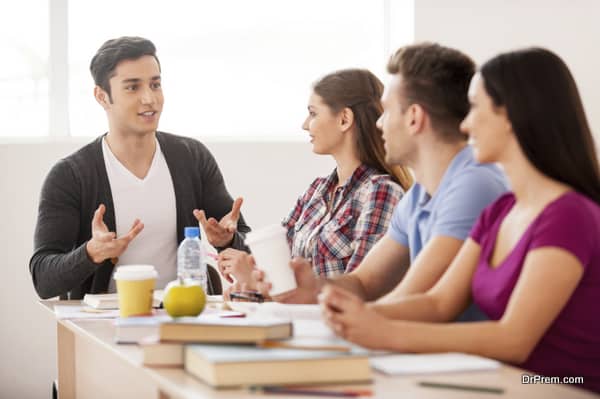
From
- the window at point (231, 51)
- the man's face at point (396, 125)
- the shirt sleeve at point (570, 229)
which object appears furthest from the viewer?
the window at point (231, 51)

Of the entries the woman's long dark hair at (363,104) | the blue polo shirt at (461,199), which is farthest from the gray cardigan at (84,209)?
the blue polo shirt at (461,199)

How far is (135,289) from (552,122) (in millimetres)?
1040

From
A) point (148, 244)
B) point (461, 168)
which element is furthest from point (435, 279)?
point (148, 244)

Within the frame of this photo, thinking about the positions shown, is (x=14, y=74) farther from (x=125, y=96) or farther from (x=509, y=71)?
(x=509, y=71)

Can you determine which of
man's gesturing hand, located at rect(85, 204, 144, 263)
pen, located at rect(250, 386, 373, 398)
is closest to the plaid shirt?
man's gesturing hand, located at rect(85, 204, 144, 263)

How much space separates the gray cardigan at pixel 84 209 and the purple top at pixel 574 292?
57.2 inches

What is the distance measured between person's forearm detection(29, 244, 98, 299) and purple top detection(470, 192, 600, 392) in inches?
56.2

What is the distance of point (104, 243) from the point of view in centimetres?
260

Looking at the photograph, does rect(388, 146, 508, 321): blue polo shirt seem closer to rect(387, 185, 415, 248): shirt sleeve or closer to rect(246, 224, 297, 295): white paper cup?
rect(387, 185, 415, 248): shirt sleeve

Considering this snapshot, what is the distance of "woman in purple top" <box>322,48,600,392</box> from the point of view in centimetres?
153

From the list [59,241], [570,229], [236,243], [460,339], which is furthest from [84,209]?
[570,229]

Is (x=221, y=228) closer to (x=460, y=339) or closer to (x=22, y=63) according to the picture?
(x=460, y=339)

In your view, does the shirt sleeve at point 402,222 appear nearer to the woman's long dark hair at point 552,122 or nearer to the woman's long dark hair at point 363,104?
the woman's long dark hair at point 363,104

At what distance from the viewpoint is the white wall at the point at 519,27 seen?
4.66 meters
